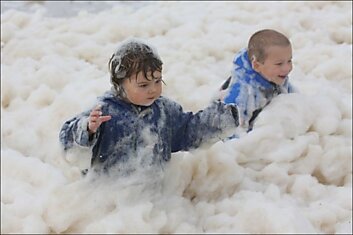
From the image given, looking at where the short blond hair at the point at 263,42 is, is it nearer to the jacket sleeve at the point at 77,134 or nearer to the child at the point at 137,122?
the child at the point at 137,122

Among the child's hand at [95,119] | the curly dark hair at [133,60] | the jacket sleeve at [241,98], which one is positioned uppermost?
the curly dark hair at [133,60]

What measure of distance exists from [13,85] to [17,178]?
694 millimetres

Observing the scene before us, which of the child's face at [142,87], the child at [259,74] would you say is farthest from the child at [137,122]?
the child at [259,74]

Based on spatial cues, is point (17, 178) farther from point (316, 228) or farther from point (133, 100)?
point (316, 228)

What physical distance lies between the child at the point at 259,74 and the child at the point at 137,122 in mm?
454

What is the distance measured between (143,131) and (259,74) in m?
0.68

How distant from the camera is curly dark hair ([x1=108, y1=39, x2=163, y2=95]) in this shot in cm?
157

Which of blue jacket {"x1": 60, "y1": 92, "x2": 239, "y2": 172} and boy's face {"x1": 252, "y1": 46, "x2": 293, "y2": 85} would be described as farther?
boy's face {"x1": 252, "y1": 46, "x2": 293, "y2": 85}

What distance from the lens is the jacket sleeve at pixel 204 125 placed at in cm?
169

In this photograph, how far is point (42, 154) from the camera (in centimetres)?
212

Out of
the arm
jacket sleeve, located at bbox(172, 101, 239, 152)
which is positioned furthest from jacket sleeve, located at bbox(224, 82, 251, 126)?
the arm

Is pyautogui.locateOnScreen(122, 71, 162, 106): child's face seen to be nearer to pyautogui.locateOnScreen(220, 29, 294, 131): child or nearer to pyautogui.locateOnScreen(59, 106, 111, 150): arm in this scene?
pyautogui.locateOnScreen(59, 106, 111, 150): arm

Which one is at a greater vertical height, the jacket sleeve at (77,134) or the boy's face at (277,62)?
the boy's face at (277,62)

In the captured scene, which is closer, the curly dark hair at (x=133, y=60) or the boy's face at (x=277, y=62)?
the curly dark hair at (x=133, y=60)
